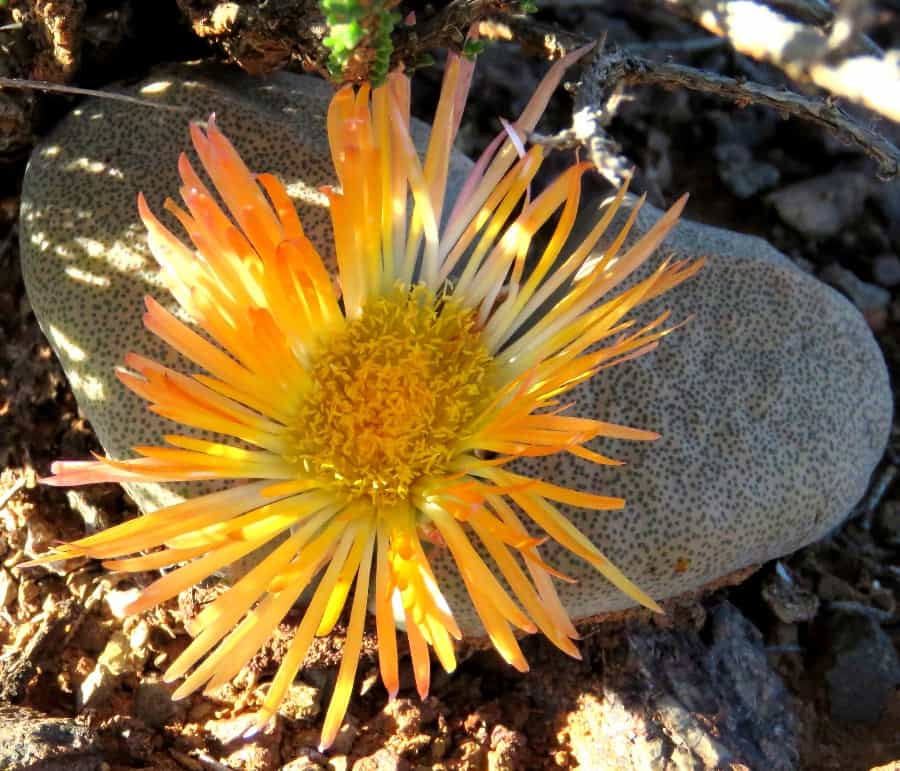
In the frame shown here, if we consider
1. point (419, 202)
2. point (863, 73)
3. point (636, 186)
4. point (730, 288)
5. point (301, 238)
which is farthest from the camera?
point (636, 186)

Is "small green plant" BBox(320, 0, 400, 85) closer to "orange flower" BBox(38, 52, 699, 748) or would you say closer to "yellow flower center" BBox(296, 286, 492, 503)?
"orange flower" BBox(38, 52, 699, 748)

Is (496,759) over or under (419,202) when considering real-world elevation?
under

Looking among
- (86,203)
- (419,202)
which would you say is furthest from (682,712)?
(86,203)

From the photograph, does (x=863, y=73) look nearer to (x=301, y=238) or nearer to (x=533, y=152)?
(x=533, y=152)

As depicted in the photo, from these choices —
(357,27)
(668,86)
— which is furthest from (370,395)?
(668,86)

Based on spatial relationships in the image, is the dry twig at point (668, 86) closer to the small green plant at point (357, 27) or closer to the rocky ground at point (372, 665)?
the small green plant at point (357, 27)

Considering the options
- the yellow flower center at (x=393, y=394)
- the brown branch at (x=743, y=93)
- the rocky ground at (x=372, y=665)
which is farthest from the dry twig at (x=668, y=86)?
the rocky ground at (x=372, y=665)
